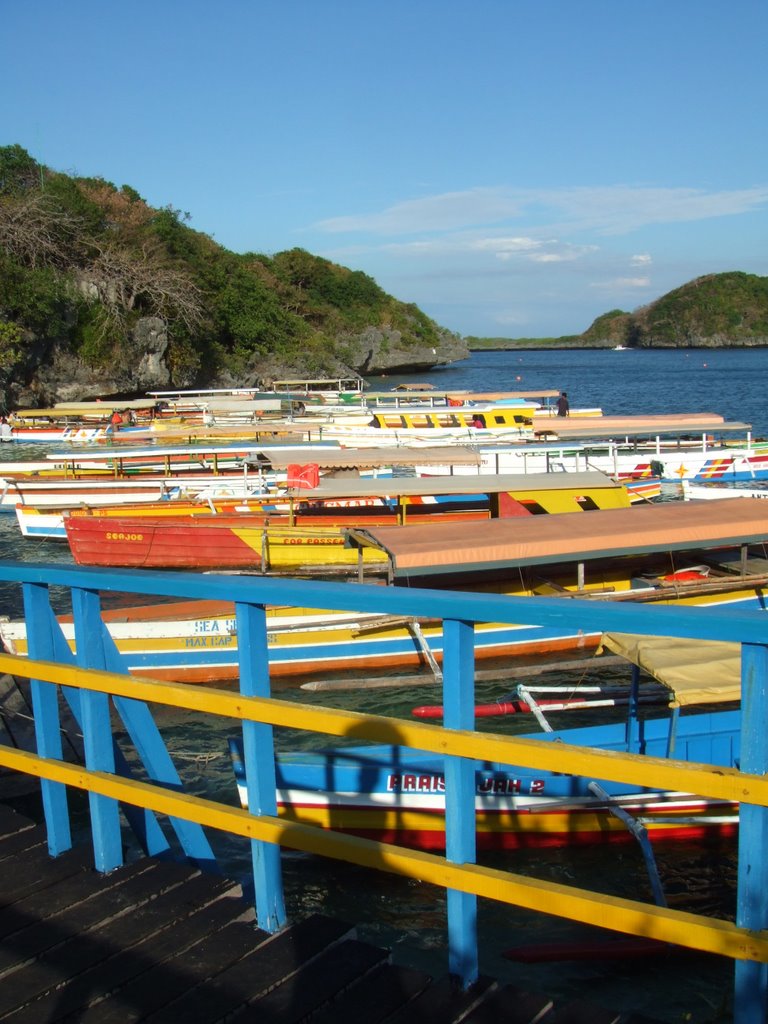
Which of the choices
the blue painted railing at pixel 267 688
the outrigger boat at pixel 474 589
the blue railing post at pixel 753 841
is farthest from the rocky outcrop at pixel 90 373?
the blue railing post at pixel 753 841

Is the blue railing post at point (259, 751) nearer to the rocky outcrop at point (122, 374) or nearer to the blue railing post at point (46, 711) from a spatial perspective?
the blue railing post at point (46, 711)

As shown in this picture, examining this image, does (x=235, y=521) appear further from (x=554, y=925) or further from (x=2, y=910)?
(x=2, y=910)

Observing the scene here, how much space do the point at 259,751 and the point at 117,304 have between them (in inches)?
2199

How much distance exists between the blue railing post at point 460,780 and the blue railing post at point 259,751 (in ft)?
1.83

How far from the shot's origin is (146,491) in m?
22.8

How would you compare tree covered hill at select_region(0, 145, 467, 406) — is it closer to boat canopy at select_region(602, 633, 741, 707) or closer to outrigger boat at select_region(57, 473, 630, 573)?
outrigger boat at select_region(57, 473, 630, 573)

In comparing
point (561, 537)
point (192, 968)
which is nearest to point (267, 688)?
point (192, 968)

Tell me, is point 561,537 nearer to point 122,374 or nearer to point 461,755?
point 461,755

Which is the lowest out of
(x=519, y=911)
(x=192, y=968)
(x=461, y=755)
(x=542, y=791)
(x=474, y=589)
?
(x=519, y=911)

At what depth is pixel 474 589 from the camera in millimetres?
13445

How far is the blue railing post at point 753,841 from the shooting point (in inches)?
82.7

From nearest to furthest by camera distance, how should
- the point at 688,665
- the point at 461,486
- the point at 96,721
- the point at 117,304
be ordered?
1. the point at 96,721
2. the point at 688,665
3. the point at 461,486
4. the point at 117,304

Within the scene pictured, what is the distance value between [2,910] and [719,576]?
499 inches

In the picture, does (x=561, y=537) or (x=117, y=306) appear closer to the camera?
(x=561, y=537)
